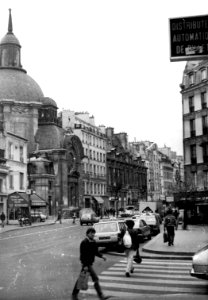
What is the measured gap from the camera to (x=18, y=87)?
278ft

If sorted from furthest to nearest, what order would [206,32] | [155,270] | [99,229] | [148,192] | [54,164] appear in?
[148,192] < [54,164] < [99,229] < [155,270] < [206,32]

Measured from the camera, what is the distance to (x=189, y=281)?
13.6 m

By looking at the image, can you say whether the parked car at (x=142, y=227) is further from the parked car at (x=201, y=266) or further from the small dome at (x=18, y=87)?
the small dome at (x=18, y=87)

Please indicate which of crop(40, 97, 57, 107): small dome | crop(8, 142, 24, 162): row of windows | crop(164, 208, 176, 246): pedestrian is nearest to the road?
crop(164, 208, 176, 246): pedestrian

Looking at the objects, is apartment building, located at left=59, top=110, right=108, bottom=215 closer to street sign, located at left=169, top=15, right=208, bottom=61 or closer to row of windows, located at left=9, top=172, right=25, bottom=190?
row of windows, located at left=9, top=172, right=25, bottom=190

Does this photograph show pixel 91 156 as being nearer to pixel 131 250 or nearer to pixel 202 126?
pixel 202 126

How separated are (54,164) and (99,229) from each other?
58447mm

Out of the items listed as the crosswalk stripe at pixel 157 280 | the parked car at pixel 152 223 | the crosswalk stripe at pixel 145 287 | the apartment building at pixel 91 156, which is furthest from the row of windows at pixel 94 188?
the crosswalk stripe at pixel 145 287

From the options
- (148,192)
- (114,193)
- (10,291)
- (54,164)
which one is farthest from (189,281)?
(148,192)

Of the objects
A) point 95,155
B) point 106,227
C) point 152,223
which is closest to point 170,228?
point 106,227

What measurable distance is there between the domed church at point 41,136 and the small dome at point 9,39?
2.41 meters

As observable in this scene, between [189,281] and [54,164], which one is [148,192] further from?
[189,281]

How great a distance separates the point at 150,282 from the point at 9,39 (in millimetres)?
85011

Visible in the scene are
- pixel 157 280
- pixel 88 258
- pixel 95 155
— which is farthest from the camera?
pixel 95 155
